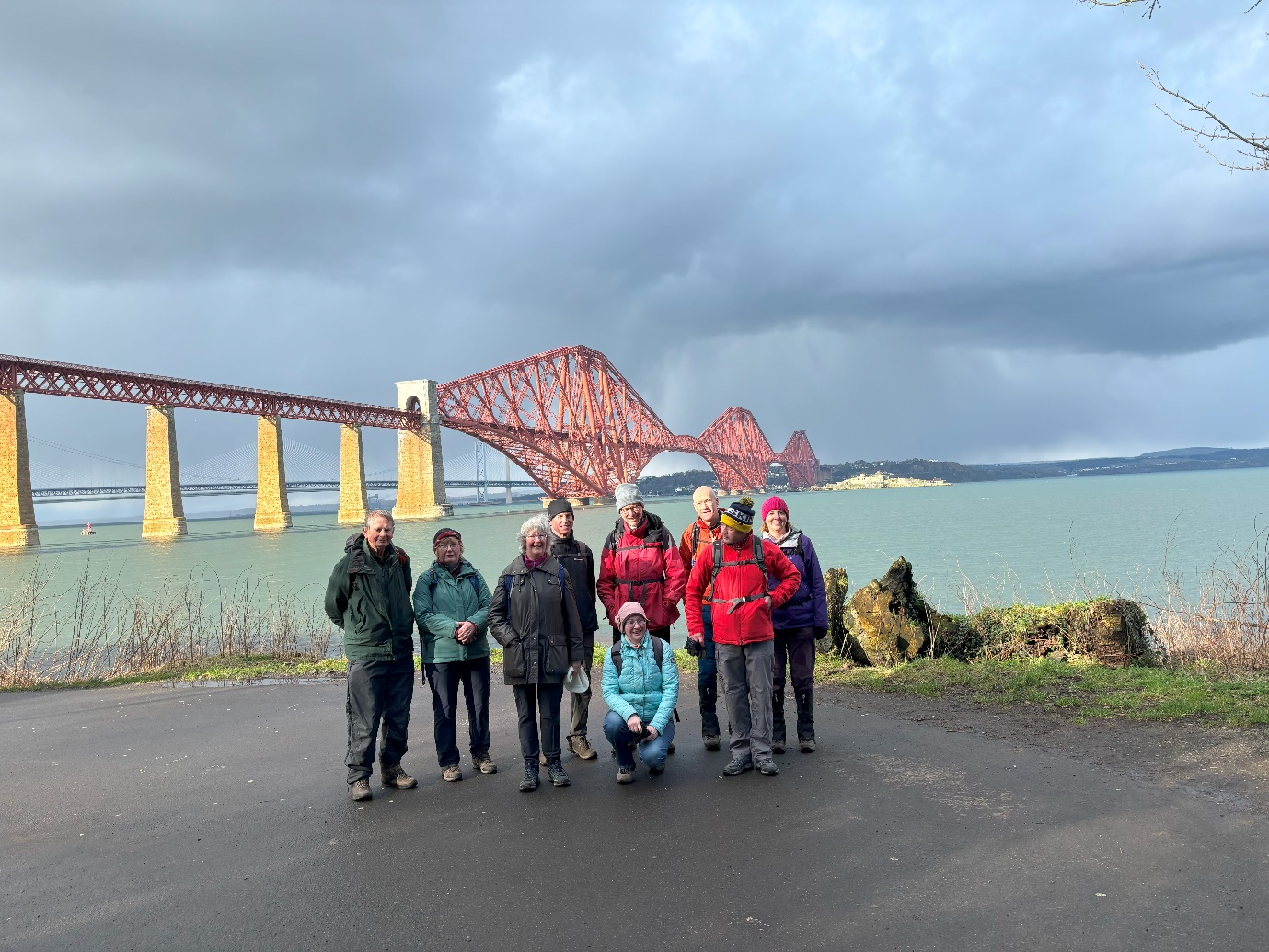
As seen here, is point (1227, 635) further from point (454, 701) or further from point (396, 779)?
point (396, 779)

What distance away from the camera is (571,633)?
545 cm

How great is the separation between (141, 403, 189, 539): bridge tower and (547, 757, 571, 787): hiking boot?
57228mm

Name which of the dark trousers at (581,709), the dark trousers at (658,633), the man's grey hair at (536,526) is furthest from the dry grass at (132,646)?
the dark trousers at (658,633)

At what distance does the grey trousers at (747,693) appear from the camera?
537 centimetres

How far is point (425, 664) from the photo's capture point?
5562 mm

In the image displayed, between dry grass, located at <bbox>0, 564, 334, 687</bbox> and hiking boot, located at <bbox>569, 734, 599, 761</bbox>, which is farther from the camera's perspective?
dry grass, located at <bbox>0, 564, 334, 687</bbox>

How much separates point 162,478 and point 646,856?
202 ft

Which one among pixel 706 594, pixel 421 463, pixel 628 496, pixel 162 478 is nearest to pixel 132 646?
pixel 628 496

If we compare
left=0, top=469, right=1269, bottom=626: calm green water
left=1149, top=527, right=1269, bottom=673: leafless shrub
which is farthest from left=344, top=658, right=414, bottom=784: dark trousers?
left=0, top=469, right=1269, bottom=626: calm green water

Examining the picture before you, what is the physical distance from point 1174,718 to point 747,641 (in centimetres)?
315

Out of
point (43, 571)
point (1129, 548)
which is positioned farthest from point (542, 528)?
point (43, 571)

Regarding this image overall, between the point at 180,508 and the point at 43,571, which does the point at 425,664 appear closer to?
the point at 43,571

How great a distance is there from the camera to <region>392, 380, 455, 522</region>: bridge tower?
3100 inches

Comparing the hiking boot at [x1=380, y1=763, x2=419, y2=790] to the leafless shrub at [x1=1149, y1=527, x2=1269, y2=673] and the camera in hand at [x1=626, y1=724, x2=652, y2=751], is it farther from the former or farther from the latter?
the leafless shrub at [x1=1149, y1=527, x2=1269, y2=673]
